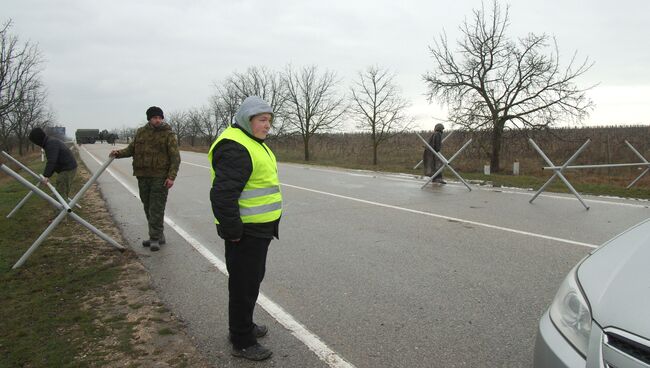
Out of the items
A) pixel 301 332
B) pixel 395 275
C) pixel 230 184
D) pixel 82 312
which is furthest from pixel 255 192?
pixel 395 275

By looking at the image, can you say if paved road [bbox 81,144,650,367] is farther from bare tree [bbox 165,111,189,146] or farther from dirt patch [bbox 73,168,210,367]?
bare tree [bbox 165,111,189,146]

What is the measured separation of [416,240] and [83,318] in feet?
14.2

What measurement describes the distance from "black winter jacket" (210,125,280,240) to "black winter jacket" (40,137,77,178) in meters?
5.86

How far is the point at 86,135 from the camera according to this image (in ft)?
262

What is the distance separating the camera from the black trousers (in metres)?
3.20

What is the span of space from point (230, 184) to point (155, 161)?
11.6 ft

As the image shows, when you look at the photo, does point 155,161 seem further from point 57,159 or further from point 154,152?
point 57,159

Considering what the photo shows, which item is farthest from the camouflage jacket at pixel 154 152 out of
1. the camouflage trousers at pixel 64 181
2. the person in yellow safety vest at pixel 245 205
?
the person in yellow safety vest at pixel 245 205

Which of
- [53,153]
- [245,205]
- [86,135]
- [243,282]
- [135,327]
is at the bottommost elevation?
[135,327]

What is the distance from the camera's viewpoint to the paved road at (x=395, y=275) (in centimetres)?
334

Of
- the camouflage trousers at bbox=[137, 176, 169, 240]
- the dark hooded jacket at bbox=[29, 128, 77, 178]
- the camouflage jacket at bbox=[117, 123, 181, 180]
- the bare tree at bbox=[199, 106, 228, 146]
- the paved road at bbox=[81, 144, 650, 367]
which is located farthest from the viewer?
the bare tree at bbox=[199, 106, 228, 146]

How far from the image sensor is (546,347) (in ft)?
7.09

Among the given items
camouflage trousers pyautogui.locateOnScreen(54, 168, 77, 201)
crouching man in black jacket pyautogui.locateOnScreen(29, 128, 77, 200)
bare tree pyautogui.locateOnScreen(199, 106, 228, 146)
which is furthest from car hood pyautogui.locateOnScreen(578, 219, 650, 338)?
bare tree pyautogui.locateOnScreen(199, 106, 228, 146)

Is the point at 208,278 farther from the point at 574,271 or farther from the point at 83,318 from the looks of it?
the point at 574,271
